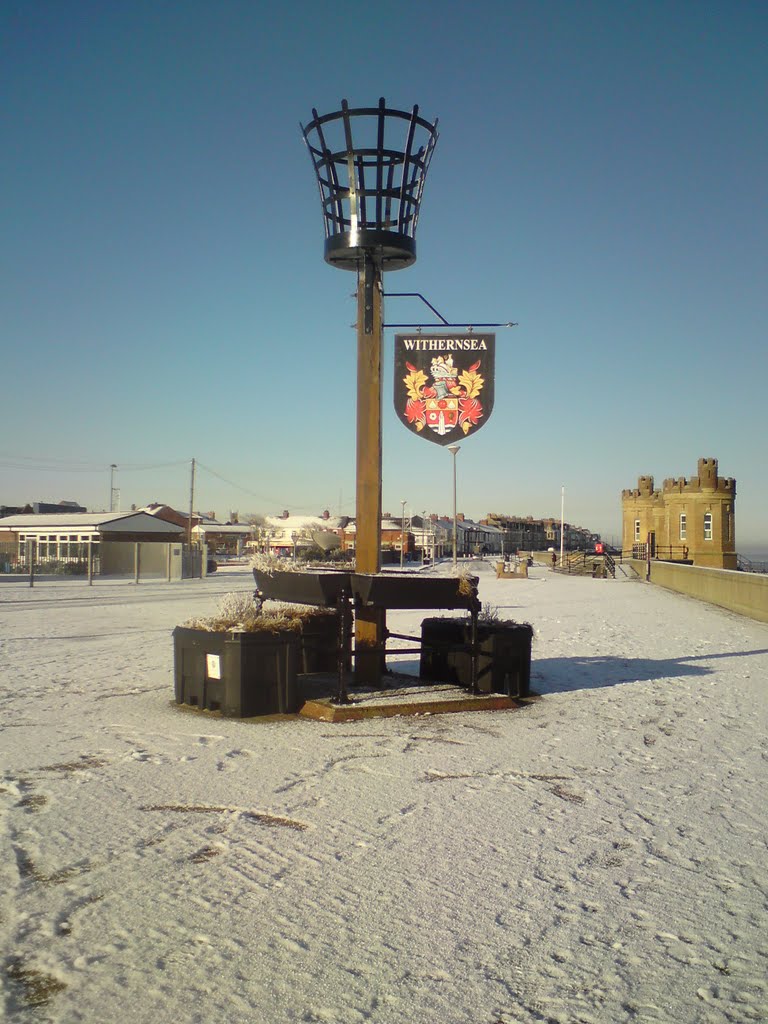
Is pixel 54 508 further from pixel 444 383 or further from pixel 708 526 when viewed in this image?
pixel 444 383

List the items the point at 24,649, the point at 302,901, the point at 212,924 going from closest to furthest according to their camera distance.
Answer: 1. the point at 212,924
2. the point at 302,901
3. the point at 24,649

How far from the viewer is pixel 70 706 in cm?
904

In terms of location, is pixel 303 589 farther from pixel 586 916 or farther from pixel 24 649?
pixel 24 649

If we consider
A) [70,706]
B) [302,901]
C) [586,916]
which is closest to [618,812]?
[586,916]

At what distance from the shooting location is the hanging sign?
31.3 ft

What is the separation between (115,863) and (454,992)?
6.84 ft

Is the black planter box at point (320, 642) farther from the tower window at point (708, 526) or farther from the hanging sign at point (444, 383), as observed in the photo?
the tower window at point (708, 526)

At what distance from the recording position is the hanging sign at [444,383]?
9.55 meters

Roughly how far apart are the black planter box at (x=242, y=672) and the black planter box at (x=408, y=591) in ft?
2.76

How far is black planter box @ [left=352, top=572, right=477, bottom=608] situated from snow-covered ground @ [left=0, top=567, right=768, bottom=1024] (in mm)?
1140

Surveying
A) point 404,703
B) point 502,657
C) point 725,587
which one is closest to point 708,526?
point 725,587

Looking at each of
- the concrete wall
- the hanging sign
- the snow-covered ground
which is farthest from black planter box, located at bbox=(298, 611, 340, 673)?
the concrete wall

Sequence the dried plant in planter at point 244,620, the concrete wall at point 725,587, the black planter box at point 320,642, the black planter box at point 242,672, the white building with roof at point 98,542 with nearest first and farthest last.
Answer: the black planter box at point 242,672
the dried plant in planter at point 244,620
the black planter box at point 320,642
the concrete wall at point 725,587
the white building with roof at point 98,542

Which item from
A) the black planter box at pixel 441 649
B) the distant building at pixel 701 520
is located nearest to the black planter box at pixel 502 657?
the black planter box at pixel 441 649
